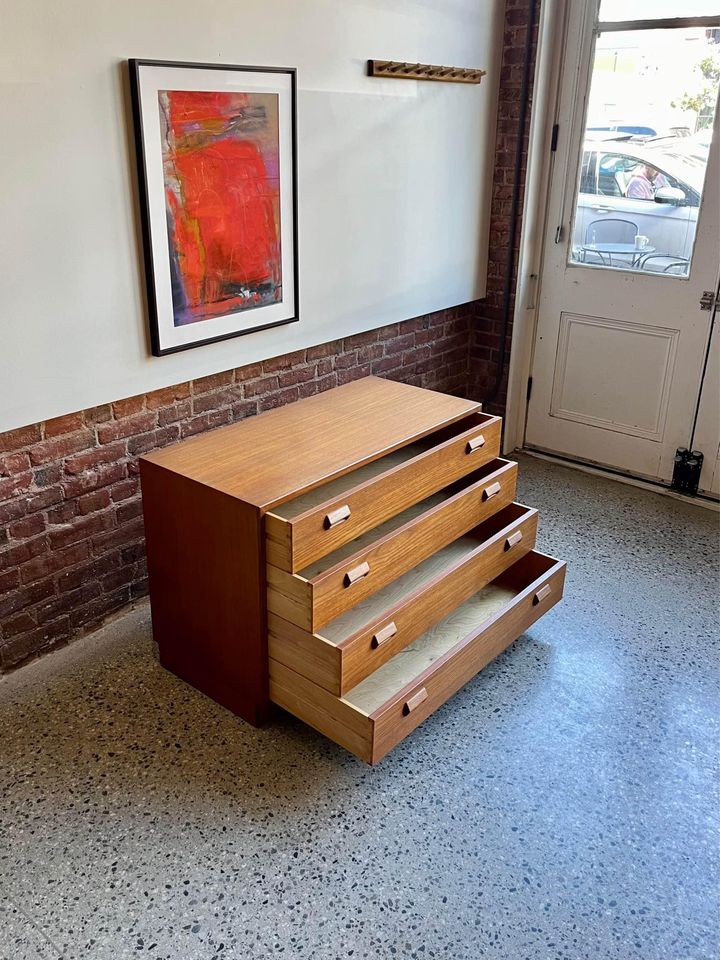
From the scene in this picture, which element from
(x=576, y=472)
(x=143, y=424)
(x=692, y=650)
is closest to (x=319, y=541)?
(x=143, y=424)

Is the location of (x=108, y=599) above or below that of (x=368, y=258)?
below

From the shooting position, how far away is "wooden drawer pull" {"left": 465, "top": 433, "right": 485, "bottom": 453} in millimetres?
2478

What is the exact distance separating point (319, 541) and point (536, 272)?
2.22 m

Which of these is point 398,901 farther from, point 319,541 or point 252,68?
point 252,68

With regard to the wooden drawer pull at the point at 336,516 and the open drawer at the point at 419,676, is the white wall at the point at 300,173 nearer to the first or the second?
the wooden drawer pull at the point at 336,516

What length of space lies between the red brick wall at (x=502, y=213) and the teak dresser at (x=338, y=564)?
130cm

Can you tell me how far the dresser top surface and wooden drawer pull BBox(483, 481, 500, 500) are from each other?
0.24 meters

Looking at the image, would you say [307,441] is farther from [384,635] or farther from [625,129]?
[625,129]

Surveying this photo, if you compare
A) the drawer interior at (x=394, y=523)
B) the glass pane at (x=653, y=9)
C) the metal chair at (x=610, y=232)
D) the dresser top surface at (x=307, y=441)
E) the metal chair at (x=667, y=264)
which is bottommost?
the drawer interior at (x=394, y=523)

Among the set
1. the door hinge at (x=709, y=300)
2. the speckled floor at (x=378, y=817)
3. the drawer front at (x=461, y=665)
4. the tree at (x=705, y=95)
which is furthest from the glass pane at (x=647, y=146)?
the speckled floor at (x=378, y=817)

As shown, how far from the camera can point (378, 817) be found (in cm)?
197

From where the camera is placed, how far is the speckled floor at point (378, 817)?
5.57ft

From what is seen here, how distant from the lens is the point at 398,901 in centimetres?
176

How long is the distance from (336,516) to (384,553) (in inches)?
7.6
